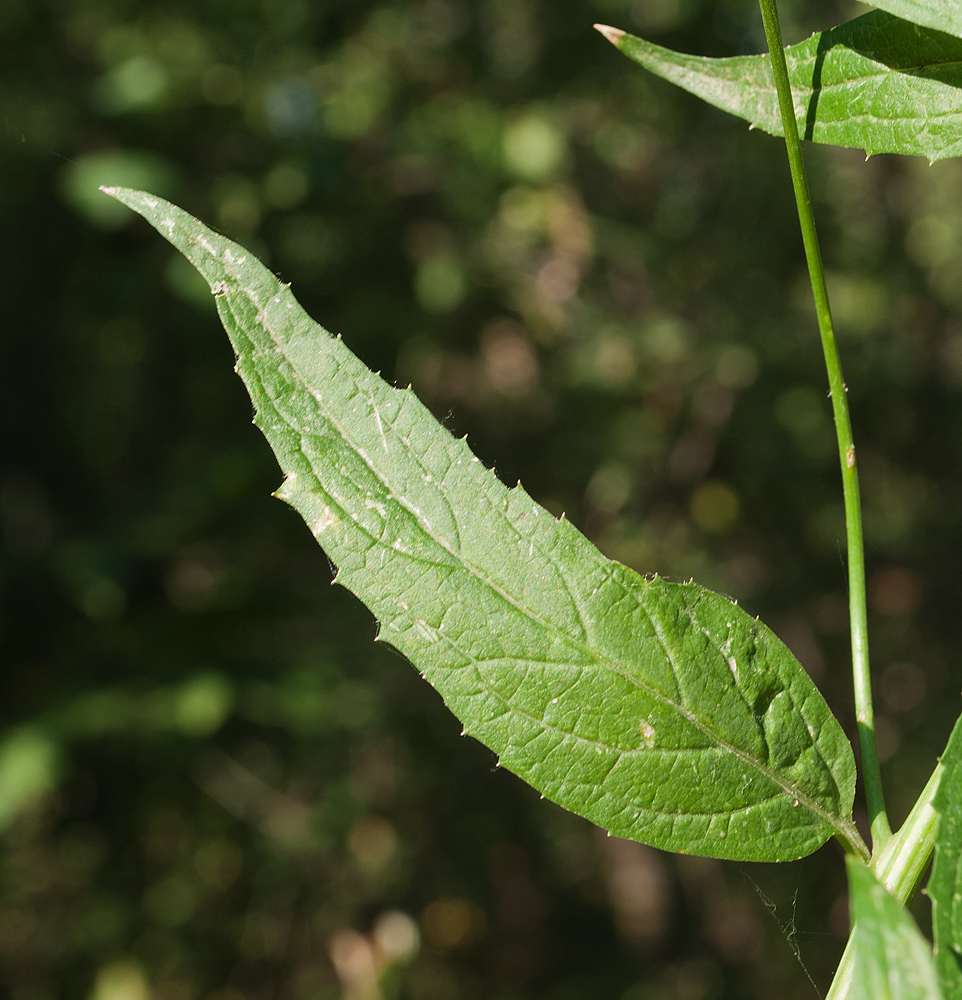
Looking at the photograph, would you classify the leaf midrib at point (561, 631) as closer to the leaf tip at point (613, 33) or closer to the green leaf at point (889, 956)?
the green leaf at point (889, 956)

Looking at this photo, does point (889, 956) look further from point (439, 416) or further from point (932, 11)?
point (439, 416)

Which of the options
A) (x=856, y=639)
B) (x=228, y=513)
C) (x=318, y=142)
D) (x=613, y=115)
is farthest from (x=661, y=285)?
(x=856, y=639)

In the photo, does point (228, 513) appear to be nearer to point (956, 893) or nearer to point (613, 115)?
point (956, 893)

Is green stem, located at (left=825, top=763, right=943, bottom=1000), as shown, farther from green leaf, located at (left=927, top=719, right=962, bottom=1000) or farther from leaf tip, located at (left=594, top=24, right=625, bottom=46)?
leaf tip, located at (left=594, top=24, right=625, bottom=46)

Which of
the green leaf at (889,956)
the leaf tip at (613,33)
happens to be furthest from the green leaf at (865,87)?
the green leaf at (889,956)

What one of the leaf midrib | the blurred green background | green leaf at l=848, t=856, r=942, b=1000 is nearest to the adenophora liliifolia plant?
the leaf midrib

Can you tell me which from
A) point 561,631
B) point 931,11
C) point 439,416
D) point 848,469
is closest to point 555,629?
point 561,631
